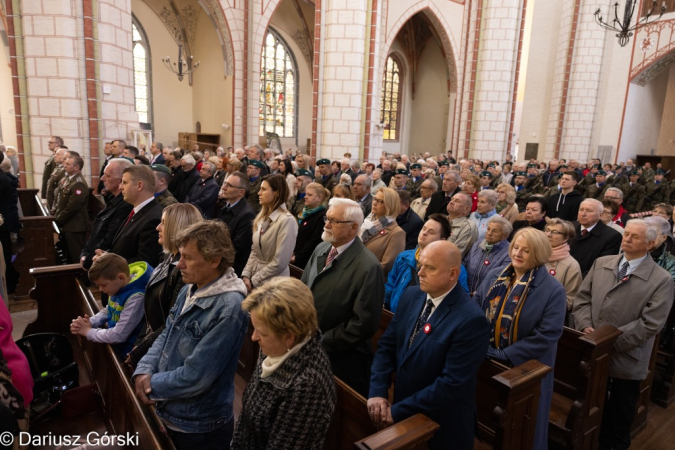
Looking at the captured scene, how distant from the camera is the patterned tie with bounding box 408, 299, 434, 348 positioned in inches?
80.5

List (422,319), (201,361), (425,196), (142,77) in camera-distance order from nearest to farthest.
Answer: (201,361) < (422,319) < (425,196) < (142,77)

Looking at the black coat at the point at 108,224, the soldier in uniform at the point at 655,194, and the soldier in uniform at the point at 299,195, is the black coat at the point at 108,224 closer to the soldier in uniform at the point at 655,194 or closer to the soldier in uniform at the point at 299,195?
the soldier in uniform at the point at 299,195

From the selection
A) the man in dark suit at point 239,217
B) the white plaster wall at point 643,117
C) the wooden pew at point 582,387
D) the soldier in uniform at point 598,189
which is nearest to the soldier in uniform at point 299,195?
the man in dark suit at point 239,217

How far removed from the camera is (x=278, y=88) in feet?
57.9

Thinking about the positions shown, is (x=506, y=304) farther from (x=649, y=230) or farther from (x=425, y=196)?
(x=425, y=196)

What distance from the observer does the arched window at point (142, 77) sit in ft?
50.1

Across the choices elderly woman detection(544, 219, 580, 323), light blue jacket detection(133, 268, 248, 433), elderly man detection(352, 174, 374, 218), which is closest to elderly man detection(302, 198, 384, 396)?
light blue jacket detection(133, 268, 248, 433)

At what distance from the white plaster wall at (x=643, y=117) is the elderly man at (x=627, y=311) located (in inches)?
616

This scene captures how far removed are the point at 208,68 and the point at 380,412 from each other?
50.4 ft

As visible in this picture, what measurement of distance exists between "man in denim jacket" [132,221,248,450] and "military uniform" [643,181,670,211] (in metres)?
11.1

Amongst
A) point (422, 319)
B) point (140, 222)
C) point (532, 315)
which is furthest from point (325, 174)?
point (422, 319)

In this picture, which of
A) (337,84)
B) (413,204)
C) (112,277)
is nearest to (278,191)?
(112,277)

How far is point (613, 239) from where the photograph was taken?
3.81 meters

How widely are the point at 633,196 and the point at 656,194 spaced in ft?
2.85
